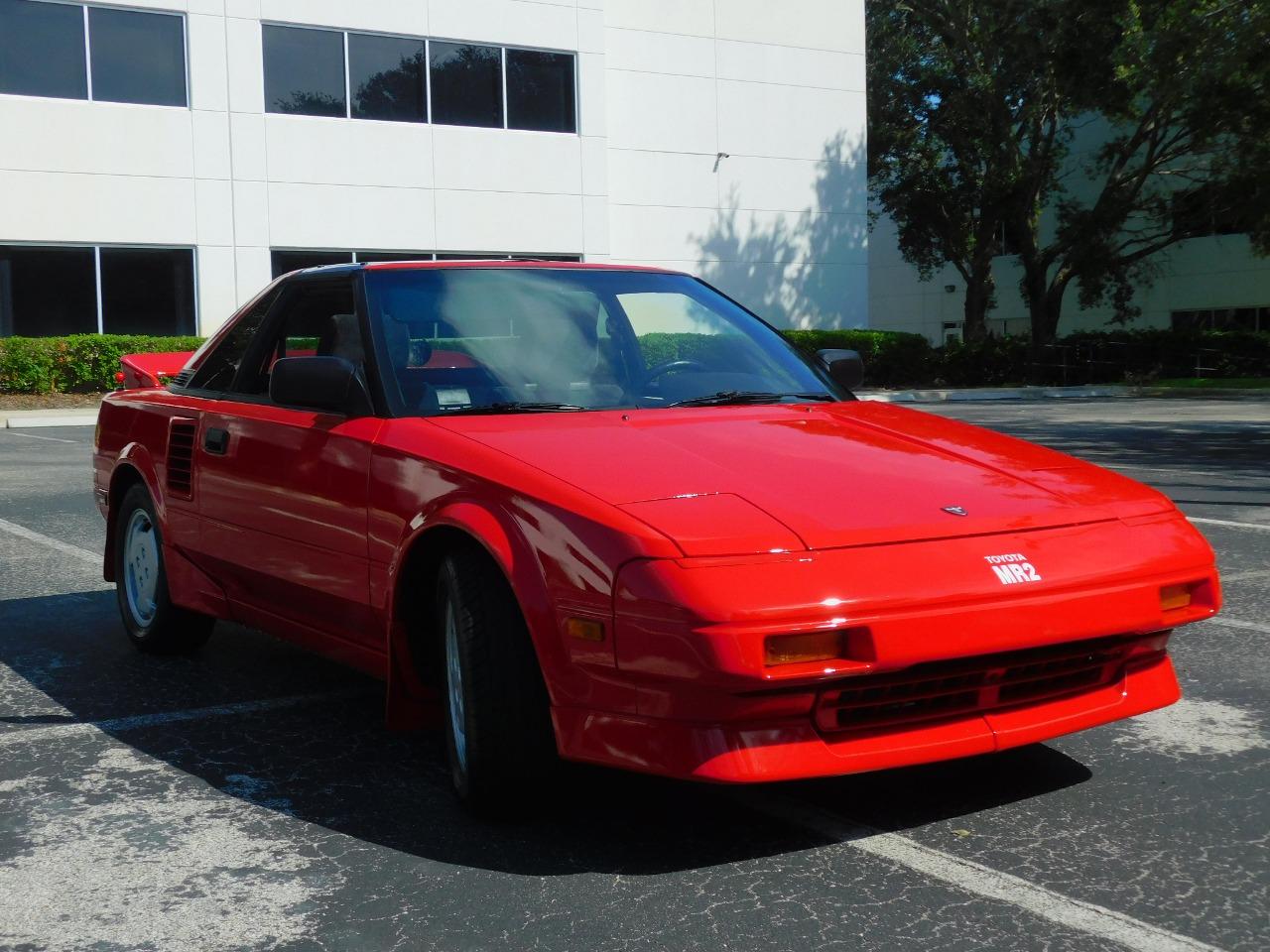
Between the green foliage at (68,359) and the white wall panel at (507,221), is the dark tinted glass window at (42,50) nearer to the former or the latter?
the green foliage at (68,359)

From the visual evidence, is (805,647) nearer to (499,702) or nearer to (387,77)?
(499,702)

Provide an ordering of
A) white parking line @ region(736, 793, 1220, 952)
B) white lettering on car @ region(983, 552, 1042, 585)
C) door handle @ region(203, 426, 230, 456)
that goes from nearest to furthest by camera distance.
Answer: white parking line @ region(736, 793, 1220, 952) → white lettering on car @ region(983, 552, 1042, 585) → door handle @ region(203, 426, 230, 456)

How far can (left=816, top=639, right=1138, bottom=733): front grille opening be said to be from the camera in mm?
3410

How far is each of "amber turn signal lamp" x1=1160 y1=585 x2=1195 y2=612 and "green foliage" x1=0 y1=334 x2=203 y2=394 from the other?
73.2ft

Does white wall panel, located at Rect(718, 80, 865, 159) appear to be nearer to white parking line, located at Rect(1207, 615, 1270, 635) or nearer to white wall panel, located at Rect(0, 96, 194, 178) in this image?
white wall panel, located at Rect(0, 96, 194, 178)

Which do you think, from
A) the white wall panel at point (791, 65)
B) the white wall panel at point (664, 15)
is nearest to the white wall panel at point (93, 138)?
the white wall panel at point (664, 15)

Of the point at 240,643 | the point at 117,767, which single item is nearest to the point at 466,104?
the point at 240,643

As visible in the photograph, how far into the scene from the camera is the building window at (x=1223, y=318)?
139ft

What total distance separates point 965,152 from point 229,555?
115ft

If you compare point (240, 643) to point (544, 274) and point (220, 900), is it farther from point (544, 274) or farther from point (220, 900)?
point (220, 900)

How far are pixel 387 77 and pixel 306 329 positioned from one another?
77.0 ft

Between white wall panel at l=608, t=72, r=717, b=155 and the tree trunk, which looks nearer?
white wall panel at l=608, t=72, r=717, b=155

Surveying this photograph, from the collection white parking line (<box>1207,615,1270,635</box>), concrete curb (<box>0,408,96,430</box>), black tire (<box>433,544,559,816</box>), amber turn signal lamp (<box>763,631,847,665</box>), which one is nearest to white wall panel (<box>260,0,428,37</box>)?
concrete curb (<box>0,408,96,430</box>)

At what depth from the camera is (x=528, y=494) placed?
3.68 meters
